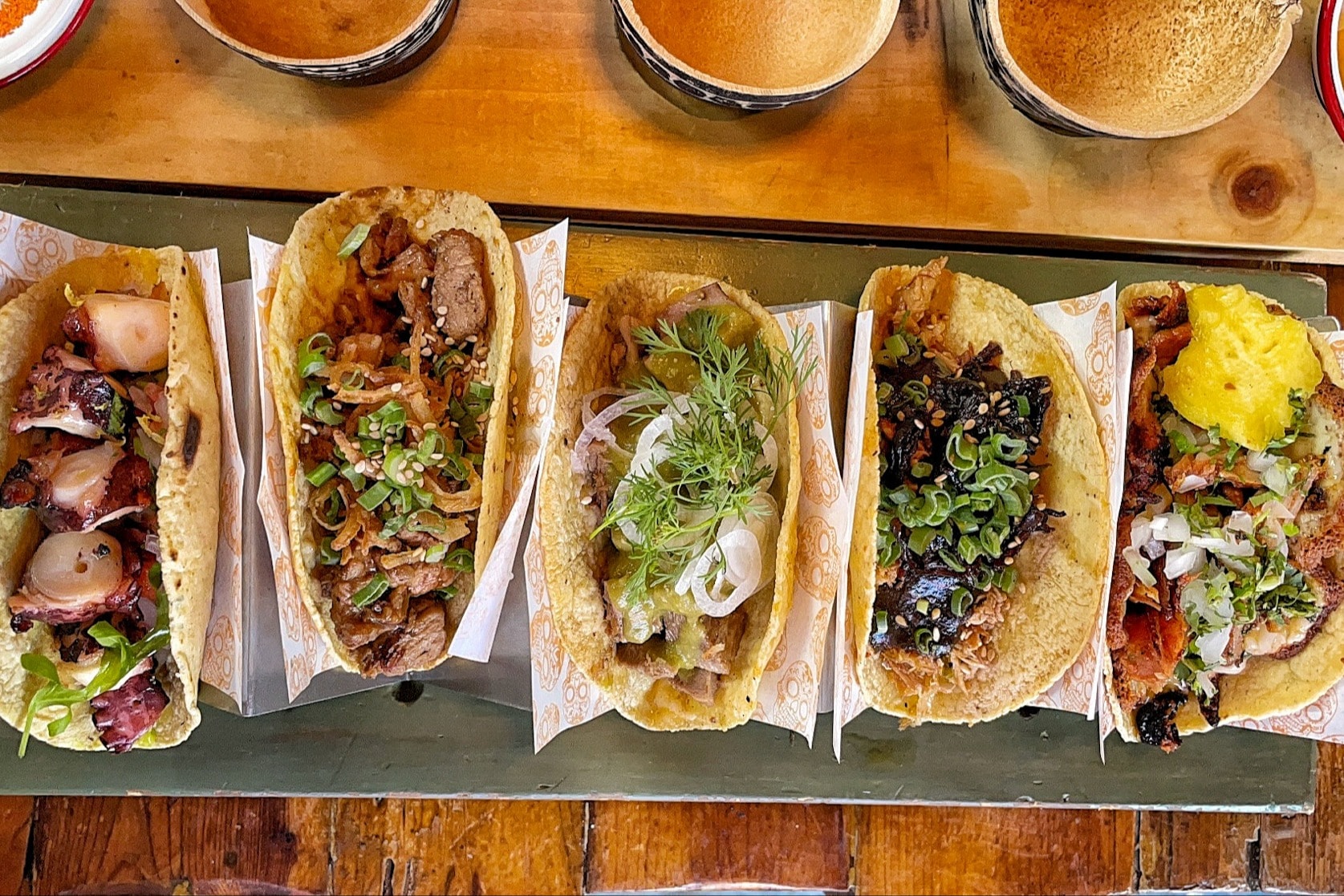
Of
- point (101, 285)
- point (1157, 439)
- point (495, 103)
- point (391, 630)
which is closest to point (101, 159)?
point (101, 285)

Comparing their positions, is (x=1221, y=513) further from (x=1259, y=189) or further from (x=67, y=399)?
(x=67, y=399)

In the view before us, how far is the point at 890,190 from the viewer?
3.03 metres

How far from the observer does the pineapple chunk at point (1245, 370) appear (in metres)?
2.70

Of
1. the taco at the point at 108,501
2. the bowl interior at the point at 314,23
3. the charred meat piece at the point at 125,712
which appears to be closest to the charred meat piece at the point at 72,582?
the taco at the point at 108,501

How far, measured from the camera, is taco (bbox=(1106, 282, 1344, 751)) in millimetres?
2723

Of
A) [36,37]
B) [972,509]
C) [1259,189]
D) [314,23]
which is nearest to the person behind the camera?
[36,37]

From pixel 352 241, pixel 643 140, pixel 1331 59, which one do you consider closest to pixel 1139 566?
pixel 1331 59

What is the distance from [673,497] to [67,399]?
5.12ft

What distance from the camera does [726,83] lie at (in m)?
2.72

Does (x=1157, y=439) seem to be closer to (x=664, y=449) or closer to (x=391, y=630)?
(x=664, y=449)

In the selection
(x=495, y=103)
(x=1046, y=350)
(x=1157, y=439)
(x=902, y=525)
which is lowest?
(x=902, y=525)

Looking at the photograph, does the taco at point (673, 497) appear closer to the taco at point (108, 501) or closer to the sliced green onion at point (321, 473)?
the sliced green onion at point (321, 473)

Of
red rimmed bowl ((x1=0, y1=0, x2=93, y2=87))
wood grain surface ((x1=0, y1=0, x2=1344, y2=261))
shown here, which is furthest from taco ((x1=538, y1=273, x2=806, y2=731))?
red rimmed bowl ((x1=0, y1=0, x2=93, y2=87))

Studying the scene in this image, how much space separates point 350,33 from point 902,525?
2.22 meters
